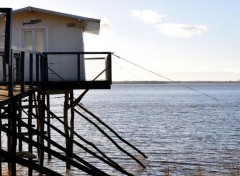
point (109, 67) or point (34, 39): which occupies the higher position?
point (34, 39)

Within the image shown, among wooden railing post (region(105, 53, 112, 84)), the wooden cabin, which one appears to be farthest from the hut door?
wooden railing post (region(105, 53, 112, 84))

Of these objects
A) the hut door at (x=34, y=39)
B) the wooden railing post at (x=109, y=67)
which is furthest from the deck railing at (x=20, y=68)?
the wooden railing post at (x=109, y=67)

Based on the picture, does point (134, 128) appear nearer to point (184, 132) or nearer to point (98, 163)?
point (184, 132)

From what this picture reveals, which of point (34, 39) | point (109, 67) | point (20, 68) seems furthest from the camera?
point (34, 39)

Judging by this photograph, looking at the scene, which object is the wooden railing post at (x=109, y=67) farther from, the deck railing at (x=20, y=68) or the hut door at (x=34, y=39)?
the hut door at (x=34, y=39)

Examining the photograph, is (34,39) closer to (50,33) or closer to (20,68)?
(50,33)

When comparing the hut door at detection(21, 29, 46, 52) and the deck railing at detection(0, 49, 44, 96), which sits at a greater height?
the hut door at detection(21, 29, 46, 52)

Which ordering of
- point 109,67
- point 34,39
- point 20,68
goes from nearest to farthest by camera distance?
point 20,68 → point 109,67 → point 34,39

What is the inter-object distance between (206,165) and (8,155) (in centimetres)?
2015

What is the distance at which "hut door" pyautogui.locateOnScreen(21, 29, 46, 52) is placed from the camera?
24516 mm

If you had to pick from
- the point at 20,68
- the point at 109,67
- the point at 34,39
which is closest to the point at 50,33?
the point at 34,39

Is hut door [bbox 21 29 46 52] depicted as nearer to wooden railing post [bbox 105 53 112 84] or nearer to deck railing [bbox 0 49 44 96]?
deck railing [bbox 0 49 44 96]

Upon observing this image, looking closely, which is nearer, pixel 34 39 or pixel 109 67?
pixel 109 67

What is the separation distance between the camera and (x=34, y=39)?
81.0ft
